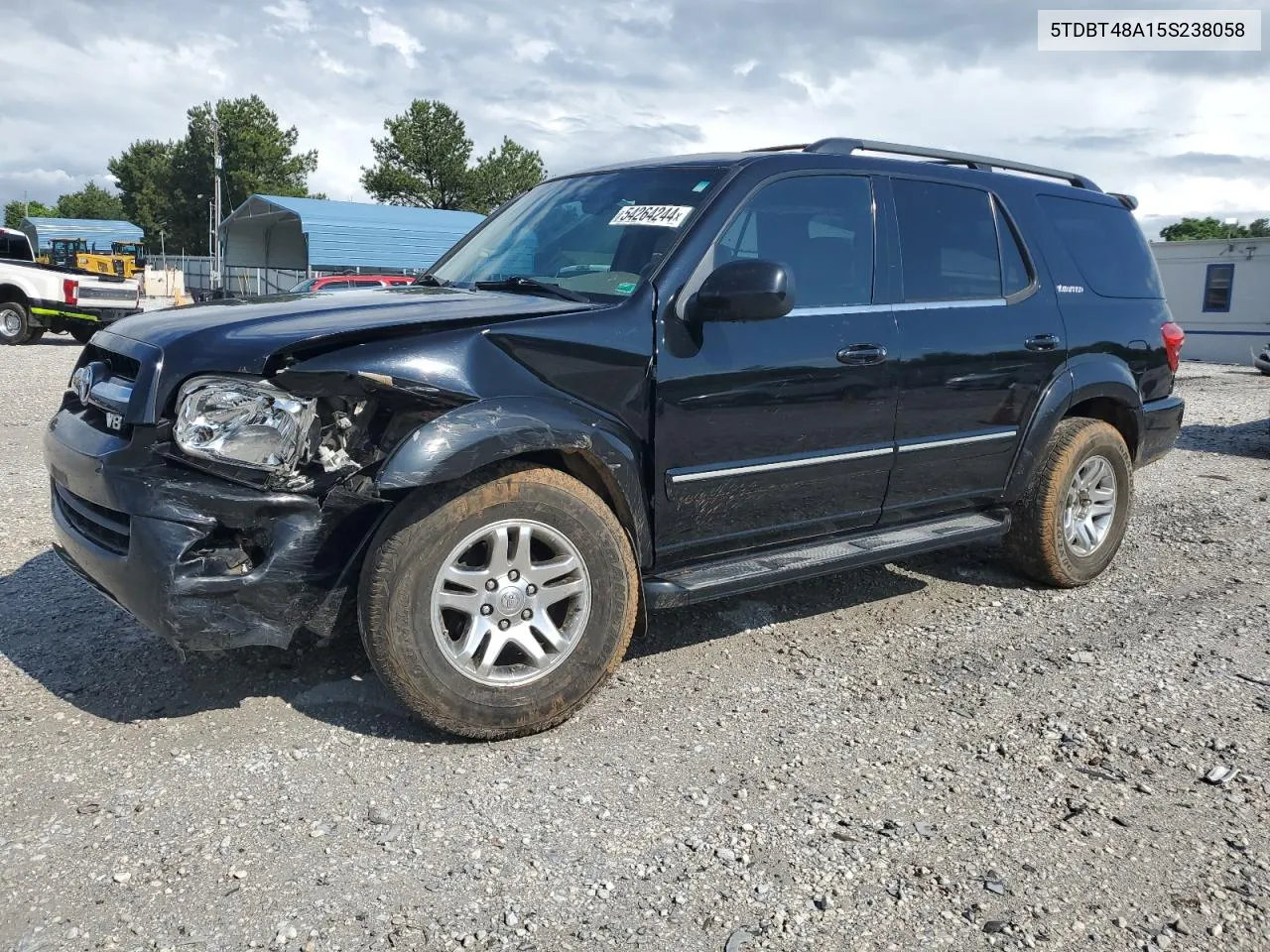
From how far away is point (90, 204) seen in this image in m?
115

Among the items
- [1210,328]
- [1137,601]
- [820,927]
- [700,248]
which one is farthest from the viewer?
[1210,328]

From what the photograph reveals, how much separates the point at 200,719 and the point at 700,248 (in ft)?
7.66

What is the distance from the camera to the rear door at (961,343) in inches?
167

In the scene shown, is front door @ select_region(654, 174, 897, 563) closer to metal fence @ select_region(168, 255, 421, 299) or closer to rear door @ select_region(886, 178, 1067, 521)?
rear door @ select_region(886, 178, 1067, 521)

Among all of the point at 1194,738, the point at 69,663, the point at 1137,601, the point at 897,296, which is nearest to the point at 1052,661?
the point at 1194,738

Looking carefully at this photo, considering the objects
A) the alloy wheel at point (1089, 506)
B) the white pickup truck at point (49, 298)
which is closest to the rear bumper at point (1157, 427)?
the alloy wheel at point (1089, 506)

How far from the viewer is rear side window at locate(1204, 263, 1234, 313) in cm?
2320

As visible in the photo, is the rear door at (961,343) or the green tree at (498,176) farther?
the green tree at (498,176)

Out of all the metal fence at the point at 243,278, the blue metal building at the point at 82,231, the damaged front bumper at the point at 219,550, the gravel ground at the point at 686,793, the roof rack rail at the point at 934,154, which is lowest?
the gravel ground at the point at 686,793

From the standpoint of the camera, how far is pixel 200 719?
3.39 metres

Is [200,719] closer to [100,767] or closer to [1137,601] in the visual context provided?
[100,767]

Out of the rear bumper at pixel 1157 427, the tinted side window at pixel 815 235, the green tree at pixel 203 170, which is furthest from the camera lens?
the green tree at pixel 203 170

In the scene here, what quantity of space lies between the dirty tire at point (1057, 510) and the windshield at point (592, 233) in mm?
2285

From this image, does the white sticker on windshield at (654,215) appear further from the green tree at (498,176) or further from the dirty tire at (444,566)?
the green tree at (498,176)
